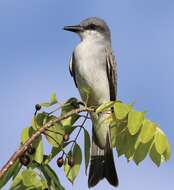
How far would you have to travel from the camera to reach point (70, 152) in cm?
384

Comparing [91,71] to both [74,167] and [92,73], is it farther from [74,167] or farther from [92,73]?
[74,167]

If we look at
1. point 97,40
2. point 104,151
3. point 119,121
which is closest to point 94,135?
point 104,151

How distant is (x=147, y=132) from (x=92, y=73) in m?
2.89

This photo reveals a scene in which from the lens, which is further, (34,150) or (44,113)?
(44,113)

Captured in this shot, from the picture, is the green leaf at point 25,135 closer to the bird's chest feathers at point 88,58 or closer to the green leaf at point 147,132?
the green leaf at point 147,132

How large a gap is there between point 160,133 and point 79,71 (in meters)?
2.84

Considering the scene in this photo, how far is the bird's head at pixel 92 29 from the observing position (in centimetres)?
716

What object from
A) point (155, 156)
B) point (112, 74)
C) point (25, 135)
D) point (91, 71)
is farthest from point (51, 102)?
point (112, 74)

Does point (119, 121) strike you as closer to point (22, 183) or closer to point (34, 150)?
point (34, 150)

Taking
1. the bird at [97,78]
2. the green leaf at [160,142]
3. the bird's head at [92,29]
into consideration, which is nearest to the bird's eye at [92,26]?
the bird's head at [92,29]

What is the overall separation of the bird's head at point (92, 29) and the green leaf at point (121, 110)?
3.38 m

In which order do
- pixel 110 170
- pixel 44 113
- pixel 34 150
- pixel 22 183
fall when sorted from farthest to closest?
pixel 110 170, pixel 44 113, pixel 34 150, pixel 22 183

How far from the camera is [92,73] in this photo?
6566 millimetres

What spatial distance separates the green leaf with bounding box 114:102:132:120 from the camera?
3.72 m
